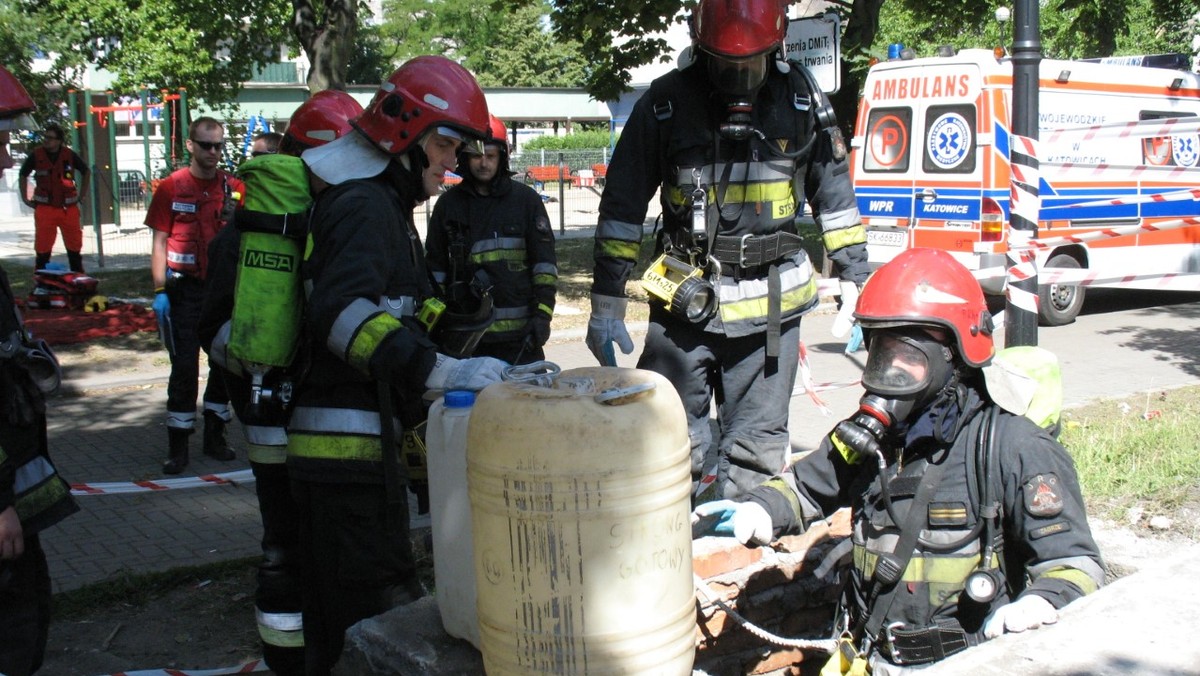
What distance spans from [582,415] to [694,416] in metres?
2.13

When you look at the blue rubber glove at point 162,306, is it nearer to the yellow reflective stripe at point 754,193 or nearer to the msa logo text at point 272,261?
the yellow reflective stripe at point 754,193

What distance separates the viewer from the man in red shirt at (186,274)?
21.8 feet

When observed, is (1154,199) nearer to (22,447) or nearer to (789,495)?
(789,495)

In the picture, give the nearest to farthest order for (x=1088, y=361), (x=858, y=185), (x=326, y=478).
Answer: (x=326, y=478) < (x=1088, y=361) < (x=858, y=185)

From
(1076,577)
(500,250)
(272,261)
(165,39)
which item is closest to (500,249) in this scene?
(500,250)

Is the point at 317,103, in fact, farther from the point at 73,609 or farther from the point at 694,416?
the point at 73,609

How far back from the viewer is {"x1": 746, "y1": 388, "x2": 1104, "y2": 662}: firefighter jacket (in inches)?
109

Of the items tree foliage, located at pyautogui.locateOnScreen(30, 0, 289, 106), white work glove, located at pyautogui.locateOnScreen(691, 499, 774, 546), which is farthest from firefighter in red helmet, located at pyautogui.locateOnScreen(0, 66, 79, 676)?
tree foliage, located at pyautogui.locateOnScreen(30, 0, 289, 106)

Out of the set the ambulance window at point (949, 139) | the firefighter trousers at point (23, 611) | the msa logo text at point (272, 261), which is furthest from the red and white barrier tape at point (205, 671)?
the ambulance window at point (949, 139)

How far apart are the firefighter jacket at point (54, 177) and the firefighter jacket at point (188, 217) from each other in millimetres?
7290

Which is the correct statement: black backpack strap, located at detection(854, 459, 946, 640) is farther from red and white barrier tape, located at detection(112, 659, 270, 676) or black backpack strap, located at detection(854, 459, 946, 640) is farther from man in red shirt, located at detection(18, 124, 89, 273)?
man in red shirt, located at detection(18, 124, 89, 273)

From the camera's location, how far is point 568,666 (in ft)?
8.07

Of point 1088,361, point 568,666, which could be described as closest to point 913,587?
point 568,666

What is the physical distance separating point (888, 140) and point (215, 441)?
6965mm
